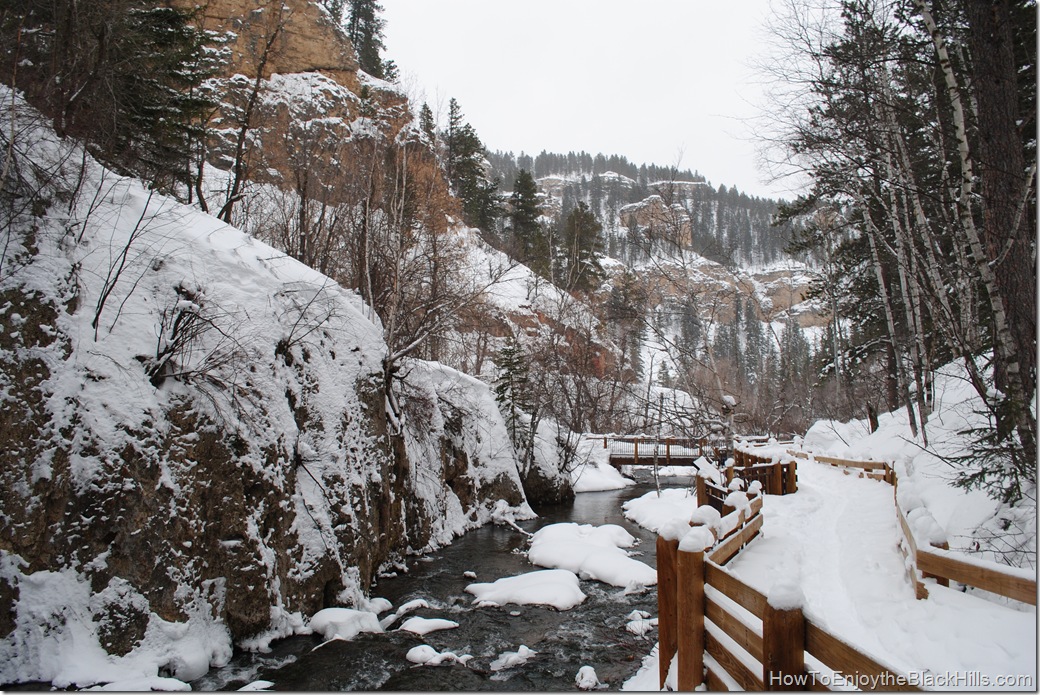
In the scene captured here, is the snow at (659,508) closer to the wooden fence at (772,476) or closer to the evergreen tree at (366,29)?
the wooden fence at (772,476)

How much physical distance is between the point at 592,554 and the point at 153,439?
7.88 metres

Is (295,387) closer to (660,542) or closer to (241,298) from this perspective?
(241,298)

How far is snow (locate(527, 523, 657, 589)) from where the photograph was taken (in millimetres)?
9117

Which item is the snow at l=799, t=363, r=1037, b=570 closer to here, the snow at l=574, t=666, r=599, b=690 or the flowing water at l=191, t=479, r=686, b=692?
the snow at l=574, t=666, r=599, b=690

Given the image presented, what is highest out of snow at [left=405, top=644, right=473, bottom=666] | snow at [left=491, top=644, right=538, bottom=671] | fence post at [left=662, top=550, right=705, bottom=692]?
fence post at [left=662, top=550, right=705, bottom=692]

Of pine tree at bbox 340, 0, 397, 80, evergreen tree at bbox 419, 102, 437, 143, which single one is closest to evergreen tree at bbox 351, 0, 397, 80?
pine tree at bbox 340, 0, 397, 80

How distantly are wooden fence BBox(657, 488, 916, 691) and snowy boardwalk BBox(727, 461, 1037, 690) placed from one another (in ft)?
0.33

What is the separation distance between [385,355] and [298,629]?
5.35 m

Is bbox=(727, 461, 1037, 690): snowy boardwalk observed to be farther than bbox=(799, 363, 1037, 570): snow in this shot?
No

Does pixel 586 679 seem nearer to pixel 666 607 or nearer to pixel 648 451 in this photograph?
pixel 666 607

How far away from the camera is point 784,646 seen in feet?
8.36

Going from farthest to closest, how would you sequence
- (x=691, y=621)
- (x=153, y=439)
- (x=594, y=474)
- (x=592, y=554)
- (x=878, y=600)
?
1. (x=594, y=474)
2. (x=592, y=554)
3. (x=153, y=439)
4. (x=878, y=600)
5. (x=691, y=621)

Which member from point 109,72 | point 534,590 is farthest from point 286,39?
point 534,590

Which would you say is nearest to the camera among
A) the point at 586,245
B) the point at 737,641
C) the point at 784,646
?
the point at 784,646
